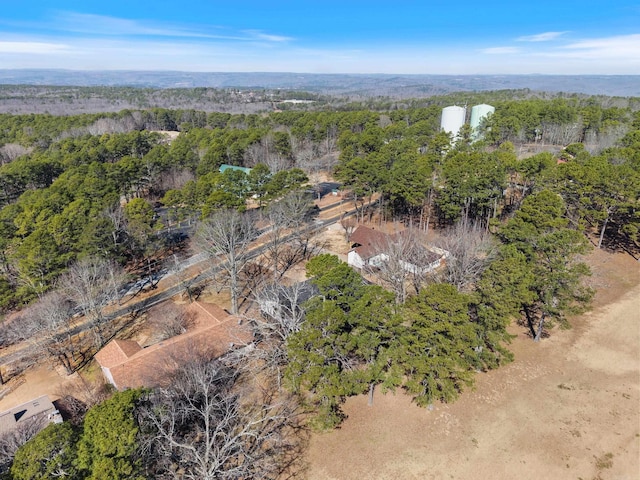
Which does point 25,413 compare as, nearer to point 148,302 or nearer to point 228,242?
point 148,302

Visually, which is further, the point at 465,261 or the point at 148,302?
the point at 148,302

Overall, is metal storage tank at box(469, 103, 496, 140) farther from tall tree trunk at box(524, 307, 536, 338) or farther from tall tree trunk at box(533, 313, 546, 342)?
tall tree trunk at box(533, 313, 546, 342)

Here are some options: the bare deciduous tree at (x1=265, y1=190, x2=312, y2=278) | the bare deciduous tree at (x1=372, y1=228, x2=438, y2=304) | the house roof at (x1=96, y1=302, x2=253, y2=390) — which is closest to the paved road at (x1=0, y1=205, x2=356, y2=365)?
the bare deciduous tree at (x1=265, y1=190, x2=312, y2=278)

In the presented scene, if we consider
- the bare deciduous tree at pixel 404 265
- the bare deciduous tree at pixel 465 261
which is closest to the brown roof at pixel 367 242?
the bare deciduous tree at pixel 404 265

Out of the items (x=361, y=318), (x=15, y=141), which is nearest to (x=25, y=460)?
(x=361, y=318)

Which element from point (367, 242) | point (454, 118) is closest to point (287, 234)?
point (367, 242)

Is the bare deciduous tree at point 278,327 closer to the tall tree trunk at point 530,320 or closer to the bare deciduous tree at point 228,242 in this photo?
the bare deciduous tree at point 228,242
